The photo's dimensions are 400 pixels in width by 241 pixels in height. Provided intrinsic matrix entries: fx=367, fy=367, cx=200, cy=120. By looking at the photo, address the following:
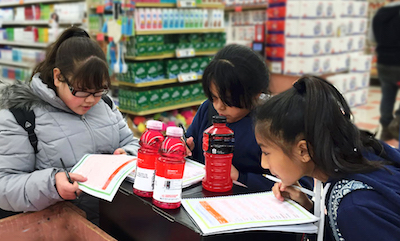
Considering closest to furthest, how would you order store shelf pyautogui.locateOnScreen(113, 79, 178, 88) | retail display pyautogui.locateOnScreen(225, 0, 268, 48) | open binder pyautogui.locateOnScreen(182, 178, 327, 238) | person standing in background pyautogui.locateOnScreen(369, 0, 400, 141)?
open binder pyautogui.locateOnScreen(182, 178, 327, 238) → store shelf pyautogui.locateOnScreen(113, 79, 178, 88) → person standing in background pyautogui.locateOnScreen(369, 0, 400, 141) → retail display pyautogui.locateOnScreen(225, 0, 268, 48)

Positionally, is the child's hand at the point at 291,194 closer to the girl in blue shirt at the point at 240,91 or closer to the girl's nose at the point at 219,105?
the girl in blue shirt at the point at 240,91

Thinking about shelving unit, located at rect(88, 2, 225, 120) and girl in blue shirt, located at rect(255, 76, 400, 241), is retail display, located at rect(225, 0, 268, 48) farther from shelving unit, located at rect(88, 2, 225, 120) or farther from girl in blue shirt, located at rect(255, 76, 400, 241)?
girl in blue shirt, located at rect(255, 76, 400, 241)

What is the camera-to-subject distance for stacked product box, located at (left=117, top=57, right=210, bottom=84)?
4.13 metres

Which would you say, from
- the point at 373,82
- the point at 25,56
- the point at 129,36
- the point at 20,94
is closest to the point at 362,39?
the point at 373,82

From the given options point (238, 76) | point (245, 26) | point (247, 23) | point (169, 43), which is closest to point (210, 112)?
point (238, 76)

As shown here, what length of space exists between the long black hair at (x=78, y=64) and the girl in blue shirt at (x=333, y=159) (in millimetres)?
689

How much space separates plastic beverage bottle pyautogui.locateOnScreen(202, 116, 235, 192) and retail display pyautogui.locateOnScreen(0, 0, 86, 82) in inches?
179

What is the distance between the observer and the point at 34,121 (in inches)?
57.6

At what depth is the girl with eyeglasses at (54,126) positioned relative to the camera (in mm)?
1321

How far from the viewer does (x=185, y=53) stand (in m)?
4.47

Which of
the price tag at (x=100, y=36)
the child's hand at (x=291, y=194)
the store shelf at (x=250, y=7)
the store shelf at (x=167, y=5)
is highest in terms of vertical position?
the store shelf at (x=250, y=7)

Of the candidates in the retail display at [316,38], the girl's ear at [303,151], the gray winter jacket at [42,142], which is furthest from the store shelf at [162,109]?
the girl's ear at [303,151]

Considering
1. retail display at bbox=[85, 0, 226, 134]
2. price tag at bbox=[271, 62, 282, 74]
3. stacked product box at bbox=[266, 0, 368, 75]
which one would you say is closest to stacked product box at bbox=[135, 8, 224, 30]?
retail display at bbox=[85, 0, 226, 134]

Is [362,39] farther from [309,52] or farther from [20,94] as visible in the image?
[20,94]
